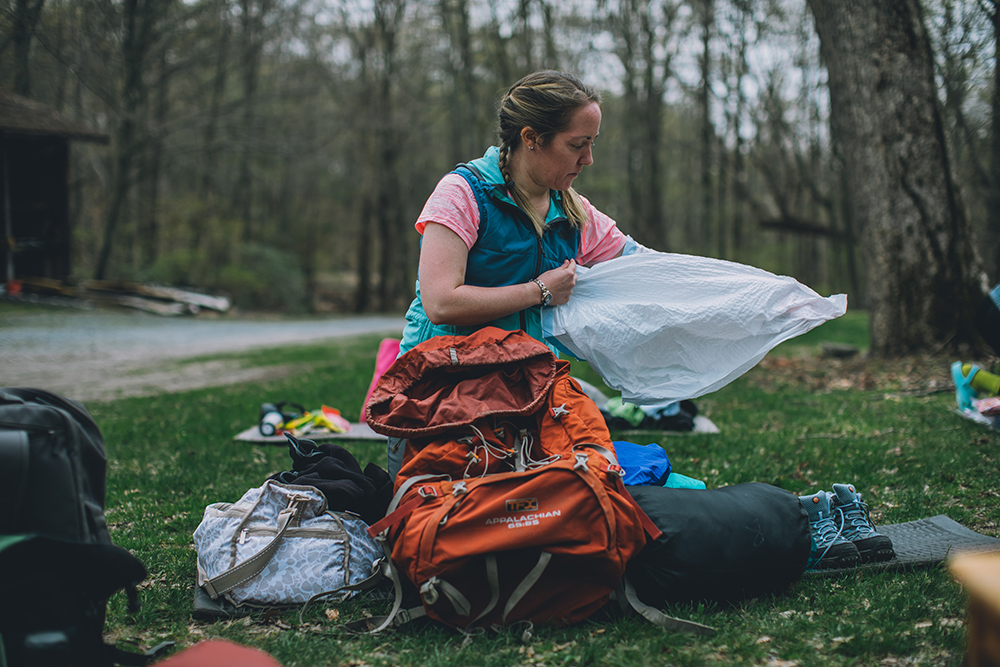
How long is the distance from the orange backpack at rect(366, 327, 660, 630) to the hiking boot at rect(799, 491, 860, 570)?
0.83m

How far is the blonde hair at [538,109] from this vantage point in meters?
2.65

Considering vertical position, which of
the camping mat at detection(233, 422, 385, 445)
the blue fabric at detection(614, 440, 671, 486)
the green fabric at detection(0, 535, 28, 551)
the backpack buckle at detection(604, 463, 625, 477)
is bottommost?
the camping mat at detection(233, 422, 385, 445)

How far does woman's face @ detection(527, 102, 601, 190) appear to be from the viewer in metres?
2.69

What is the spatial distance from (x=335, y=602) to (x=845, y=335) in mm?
13396

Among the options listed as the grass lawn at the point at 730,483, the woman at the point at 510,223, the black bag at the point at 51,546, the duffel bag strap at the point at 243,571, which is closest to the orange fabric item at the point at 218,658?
the black bag at the point at 51,546

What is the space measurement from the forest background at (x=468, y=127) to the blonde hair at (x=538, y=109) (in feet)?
A: 19.4

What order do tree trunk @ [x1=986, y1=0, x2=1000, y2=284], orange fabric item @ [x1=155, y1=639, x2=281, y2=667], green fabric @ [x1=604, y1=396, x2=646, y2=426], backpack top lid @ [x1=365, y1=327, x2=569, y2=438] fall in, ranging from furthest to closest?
tree trunk @ [x1=986, y1=0, x2=1000, y2=284], green fabric @ [x1=604, y1=396, x2=646, y2=426], backpack top lid @ [x1=365, y1=327, x2=569, y2=438], orange fabric item @ [x1=155, y1=639, x2=281, y2=667]

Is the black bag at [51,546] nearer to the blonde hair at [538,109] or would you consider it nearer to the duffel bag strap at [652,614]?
the duffel bag strap at [652,614]

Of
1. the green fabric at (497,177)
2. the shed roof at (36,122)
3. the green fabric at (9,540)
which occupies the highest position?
the shed roof at (36,122)

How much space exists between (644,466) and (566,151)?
1350mm

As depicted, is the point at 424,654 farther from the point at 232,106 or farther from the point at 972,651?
the point at 232,106

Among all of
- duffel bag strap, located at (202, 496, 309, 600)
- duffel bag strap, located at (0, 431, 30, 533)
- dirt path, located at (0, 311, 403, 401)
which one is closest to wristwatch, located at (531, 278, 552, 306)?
duffel bag strap, located at (202, 496, 309, 600)

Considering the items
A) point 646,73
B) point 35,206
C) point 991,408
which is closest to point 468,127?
point 646,73

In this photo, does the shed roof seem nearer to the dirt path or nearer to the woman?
the dirt path
